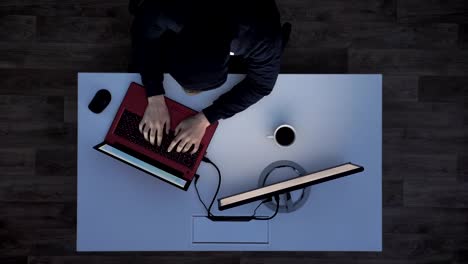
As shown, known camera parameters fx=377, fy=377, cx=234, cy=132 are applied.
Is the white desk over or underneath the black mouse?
underneath

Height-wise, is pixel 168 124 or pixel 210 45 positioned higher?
pixel 210 45

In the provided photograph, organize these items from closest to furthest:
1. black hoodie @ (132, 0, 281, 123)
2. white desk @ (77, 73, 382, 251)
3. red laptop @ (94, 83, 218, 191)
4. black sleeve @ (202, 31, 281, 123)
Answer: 1. black hoodie @ (132, 0, 281, 123)
2. black sleeve @ (202, 31, 281, 123)
3. red laptop @ (94, 83, 218, 191)
4. white desk @ (77, 73, 382, 251)

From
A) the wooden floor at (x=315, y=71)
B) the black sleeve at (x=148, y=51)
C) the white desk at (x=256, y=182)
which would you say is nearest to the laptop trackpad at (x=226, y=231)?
the white desk at (x=256, y=182)

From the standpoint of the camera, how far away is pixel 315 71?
7.75ft

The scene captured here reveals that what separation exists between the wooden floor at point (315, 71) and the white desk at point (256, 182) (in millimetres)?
775

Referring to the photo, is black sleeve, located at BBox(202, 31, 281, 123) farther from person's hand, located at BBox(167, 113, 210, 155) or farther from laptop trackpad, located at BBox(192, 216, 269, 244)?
laptop trackpad, located at BBox(192, 216, 269, 244)

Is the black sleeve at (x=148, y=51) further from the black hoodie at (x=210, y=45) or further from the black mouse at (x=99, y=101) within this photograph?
the black mouse at (x=99, y=101)

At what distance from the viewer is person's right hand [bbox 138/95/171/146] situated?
1.49 meters

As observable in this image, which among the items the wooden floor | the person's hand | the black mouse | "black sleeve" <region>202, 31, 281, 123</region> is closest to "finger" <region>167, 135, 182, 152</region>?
the person's hand

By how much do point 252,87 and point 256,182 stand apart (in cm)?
42

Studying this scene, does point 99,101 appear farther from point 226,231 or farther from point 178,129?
point 226,231

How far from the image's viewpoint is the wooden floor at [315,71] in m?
2.30

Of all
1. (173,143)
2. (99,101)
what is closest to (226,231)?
(173,143)

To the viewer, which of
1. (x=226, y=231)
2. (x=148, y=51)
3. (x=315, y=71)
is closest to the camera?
(x=148, y=51)
